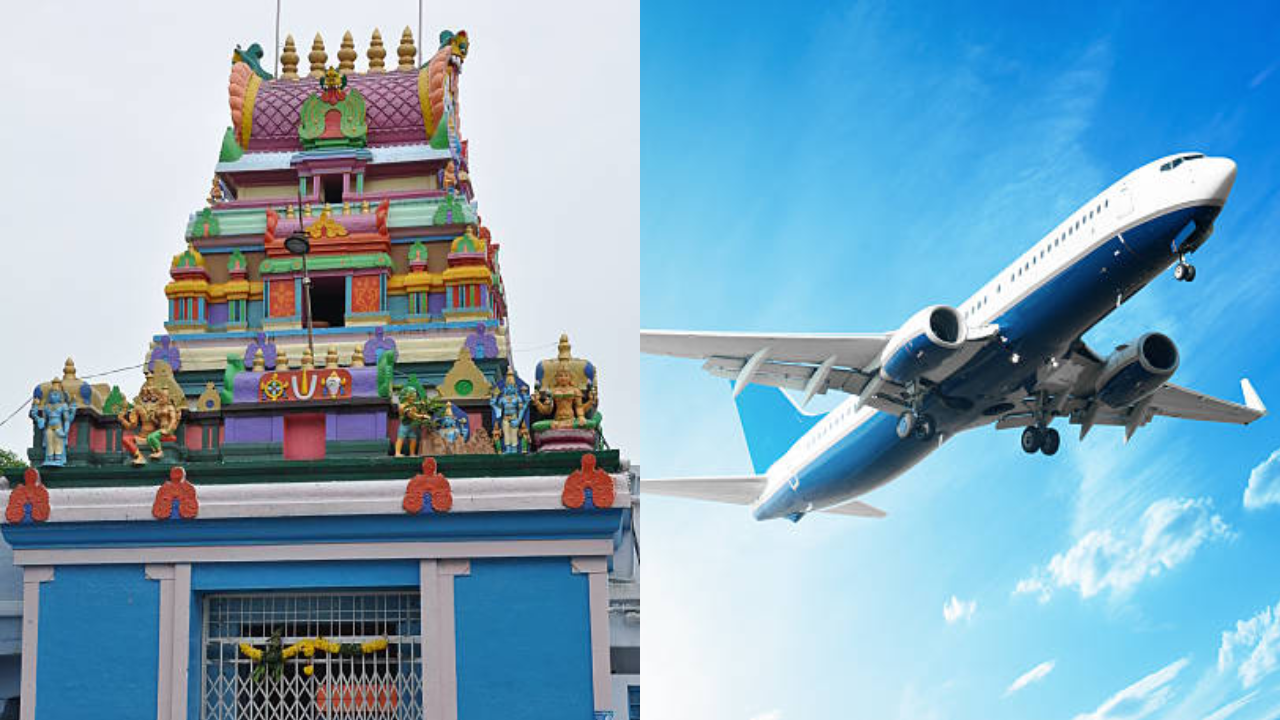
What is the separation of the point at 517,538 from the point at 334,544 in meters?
2.20

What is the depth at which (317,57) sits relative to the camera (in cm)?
2083

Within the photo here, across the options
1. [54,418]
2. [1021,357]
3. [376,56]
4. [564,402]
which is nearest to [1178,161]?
[1021,357]

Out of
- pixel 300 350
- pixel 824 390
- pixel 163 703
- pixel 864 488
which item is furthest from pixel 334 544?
pixel 864 488

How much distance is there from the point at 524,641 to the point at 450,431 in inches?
114

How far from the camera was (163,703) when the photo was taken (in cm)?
1408

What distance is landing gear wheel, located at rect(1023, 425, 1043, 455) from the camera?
78.3 ft

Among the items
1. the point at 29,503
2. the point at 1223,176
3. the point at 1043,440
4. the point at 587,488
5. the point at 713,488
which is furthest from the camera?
the point at 713,488

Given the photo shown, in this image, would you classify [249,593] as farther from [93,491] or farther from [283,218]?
[283,218]

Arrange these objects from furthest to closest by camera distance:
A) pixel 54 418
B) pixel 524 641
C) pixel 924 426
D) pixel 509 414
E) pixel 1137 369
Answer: pixel 924 426
pixel 1137 369
pixel 509 414
pixel 54 418
pixel 524 641

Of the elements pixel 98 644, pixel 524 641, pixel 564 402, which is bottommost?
pixel 524 641

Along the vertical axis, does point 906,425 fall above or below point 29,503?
above

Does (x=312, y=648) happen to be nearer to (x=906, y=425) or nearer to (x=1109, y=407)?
(x=906, y=425)

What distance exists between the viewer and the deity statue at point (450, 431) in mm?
15227

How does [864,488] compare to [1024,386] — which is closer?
[1024,386]
